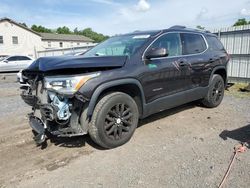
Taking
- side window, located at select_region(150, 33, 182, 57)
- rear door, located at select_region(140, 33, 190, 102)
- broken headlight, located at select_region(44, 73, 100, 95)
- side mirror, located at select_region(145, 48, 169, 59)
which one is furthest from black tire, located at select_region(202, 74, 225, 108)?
→ broken headlight, located at select_region(44, 73, 100, 95)

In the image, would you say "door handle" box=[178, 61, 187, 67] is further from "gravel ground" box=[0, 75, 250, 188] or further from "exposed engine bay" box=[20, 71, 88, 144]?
"exposed engine bay" box=[20, 71, 88, 144]

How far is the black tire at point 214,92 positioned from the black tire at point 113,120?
2702 mm

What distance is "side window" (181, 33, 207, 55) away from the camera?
5.43 m

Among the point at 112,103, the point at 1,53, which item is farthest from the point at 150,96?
the point at 1,53

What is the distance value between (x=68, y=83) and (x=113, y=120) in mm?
965

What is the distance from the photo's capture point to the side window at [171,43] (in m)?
4.83

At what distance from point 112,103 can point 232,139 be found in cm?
223

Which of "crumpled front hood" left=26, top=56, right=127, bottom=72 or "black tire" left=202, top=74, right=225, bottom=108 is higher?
"crumpled front hood" left=26, top=56, right=127, bottom=72

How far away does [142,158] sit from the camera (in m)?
3.80

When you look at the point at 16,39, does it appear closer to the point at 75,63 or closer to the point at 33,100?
the point at 33,100

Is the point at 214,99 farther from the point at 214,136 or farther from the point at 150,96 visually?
the point at 150,96

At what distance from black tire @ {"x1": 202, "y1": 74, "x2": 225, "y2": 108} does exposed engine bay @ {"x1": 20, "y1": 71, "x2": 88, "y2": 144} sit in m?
3.67

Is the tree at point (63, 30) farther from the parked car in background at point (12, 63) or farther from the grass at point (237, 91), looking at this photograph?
the grass at point (237, 91)

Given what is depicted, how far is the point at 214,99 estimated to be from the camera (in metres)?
6.51
